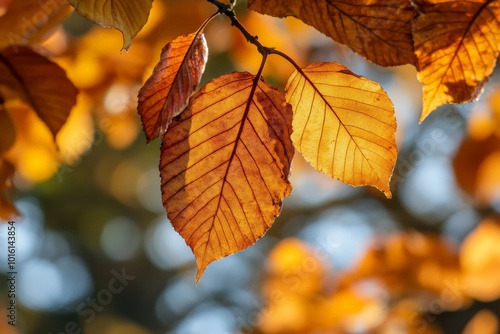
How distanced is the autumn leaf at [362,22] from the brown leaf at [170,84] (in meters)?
0.07

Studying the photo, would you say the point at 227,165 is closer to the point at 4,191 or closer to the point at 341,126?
the point at 341,126

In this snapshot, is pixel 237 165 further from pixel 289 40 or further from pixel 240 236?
pixel 289 40

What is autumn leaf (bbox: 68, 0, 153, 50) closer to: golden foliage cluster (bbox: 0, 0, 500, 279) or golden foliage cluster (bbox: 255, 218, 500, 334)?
golden foliage cluster (bbox: 0, 0, 500, 279)

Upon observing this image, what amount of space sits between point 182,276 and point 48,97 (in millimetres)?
4182

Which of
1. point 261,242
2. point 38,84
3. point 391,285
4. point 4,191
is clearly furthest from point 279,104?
point 261,242

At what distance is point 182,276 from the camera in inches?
185

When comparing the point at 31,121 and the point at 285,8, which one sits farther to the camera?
the point at 31,121

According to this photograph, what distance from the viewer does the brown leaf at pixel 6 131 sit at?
2.27 feet

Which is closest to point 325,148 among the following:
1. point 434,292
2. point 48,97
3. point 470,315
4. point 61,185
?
point 48,97

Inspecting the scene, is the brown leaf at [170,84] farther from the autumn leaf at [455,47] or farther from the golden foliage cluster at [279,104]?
the autumn leaf at [455,47]

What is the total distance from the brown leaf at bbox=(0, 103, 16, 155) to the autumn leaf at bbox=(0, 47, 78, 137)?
1.2 inches

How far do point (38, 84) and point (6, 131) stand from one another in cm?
9

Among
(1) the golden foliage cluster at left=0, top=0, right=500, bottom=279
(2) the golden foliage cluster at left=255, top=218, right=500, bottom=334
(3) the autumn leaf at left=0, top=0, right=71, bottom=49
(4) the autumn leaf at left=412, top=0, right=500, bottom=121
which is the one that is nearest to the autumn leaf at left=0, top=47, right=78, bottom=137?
(3) the autumn leaf at left=0, top=0, right=71, bottom=49

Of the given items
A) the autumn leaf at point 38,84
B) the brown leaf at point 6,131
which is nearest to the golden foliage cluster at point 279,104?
the autumn leaf at point 38,84
